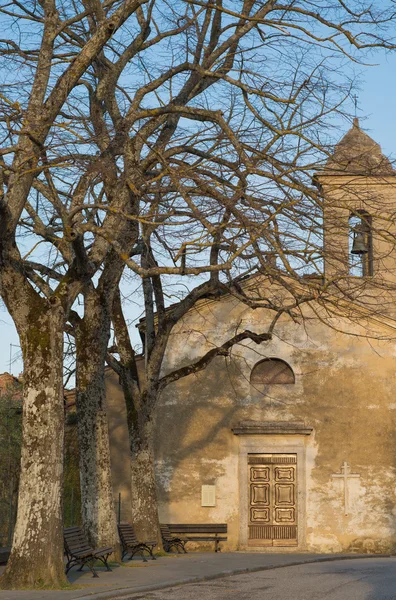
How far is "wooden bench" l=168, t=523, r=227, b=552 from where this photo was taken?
23.2 meters

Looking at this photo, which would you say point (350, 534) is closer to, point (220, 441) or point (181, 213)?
point (220, 441)

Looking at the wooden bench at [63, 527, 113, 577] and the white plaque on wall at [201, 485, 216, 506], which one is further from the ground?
the white plaque on wall at [201, 485, 216, 506]

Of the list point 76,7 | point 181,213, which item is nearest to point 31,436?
point 181,213

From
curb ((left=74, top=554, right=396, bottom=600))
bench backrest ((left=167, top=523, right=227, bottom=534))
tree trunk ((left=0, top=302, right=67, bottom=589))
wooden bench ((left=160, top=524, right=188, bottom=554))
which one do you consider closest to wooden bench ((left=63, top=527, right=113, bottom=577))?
curb ((left=74, top=554, right=396, bottom=600))

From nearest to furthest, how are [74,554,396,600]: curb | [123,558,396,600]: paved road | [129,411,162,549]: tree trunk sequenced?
[74,554,396,600]: curb
[123,558,396,600]: paved road
[129,411,162,549]: tree trunk

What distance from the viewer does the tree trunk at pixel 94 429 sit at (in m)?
15.8

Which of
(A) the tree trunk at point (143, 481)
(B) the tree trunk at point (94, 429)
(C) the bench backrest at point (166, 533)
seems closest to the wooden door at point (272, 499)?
(C) the bench backrest at point (166, 533)

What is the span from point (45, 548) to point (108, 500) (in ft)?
12.5

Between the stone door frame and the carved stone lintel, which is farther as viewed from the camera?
the carved stone lintel

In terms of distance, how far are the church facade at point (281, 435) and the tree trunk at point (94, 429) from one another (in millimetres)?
7965

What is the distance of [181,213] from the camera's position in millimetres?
13008

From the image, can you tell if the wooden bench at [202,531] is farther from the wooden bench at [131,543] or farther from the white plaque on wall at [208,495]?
the wooden bench at [131,543]

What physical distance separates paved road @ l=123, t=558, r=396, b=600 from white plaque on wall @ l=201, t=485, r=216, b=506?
667 cm

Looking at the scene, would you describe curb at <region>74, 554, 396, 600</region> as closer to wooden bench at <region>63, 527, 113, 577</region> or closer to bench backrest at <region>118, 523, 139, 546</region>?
wooden bench at <region>63, 527, 113, 577</region>
